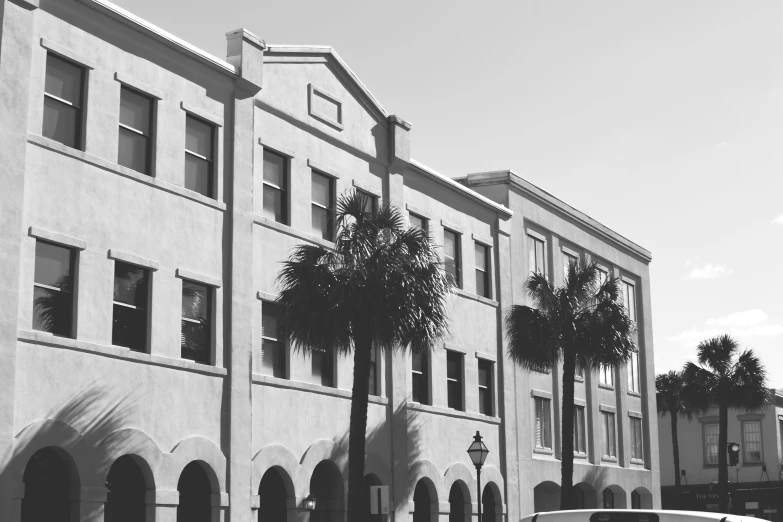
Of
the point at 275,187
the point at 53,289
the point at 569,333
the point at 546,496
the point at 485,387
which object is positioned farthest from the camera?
the point at 546,496

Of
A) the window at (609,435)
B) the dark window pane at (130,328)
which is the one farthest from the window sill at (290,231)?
the window at (609,435)

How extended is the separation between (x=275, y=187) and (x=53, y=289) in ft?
24.6

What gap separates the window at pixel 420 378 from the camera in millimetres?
31641

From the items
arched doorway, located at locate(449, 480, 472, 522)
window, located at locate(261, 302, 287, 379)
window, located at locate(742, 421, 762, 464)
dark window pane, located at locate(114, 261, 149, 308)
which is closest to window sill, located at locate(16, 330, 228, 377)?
dark window pane, located at locate(114, 261, 149, 308)

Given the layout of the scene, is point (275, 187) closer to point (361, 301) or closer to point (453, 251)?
point (361, 301)

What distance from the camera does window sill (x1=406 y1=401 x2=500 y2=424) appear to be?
1217 inches

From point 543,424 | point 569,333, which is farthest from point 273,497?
point 543,424

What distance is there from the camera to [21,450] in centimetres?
1927

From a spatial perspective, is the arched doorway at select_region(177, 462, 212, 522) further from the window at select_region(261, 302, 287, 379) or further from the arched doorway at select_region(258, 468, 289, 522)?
the window at select_region(261, 302, 287, 379)

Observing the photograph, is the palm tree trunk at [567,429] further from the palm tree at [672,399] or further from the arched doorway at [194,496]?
the palm tree at [672,399]

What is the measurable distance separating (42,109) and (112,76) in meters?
2.11

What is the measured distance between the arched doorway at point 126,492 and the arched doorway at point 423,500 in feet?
34.9

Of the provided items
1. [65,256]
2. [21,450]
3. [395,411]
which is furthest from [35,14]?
[395,411]

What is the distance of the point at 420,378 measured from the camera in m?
32.0
